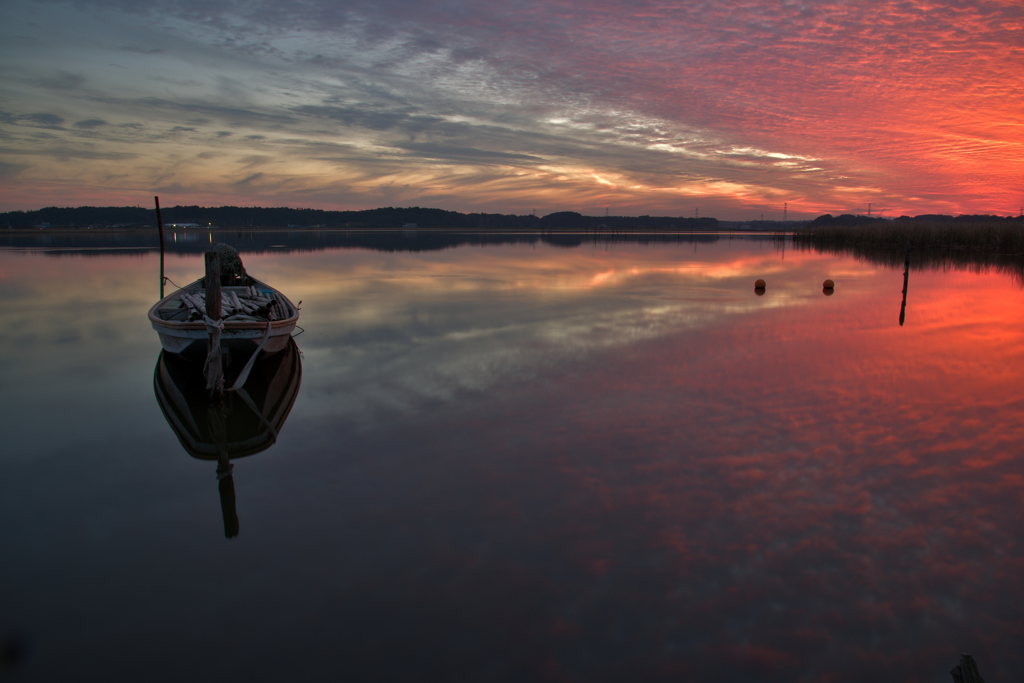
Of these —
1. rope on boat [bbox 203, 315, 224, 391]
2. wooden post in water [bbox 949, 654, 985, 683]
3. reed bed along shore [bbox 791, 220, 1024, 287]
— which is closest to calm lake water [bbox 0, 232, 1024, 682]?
wooden post in water [bbox 949, 654, 985, 683]

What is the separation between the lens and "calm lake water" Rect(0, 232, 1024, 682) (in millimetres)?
3646

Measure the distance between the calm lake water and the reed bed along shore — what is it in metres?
22.4

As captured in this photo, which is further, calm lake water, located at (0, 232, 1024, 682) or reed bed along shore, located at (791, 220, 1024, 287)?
reed bed along shore, located at (791, 220, 1024, 287)

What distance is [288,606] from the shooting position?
4.04 m

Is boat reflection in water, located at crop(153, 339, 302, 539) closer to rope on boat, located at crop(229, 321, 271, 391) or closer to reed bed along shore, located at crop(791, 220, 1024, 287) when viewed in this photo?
rope on boat, located at crop(229, 321, 271, 391)

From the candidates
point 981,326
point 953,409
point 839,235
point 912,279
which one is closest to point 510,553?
→ point 953,409

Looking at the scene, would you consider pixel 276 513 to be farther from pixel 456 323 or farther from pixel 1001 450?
pixel 456 323

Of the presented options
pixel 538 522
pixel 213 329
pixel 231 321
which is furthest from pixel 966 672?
pixel 231 321

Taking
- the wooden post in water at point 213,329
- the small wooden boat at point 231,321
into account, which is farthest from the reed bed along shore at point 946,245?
the wooden post in water at point 213,329

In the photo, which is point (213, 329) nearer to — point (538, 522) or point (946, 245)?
point (538, 522)

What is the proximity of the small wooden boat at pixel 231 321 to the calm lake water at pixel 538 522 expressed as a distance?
0.95 metres

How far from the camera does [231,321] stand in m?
9.83

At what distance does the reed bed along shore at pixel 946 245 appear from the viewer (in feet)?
103

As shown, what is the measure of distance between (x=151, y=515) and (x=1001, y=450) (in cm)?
919
